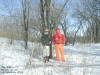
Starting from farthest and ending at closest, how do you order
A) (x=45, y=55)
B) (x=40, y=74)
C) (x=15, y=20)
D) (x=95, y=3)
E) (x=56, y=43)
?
(x=95, y=3) → (x=15, y=20) → (x=56, y=43) → (x=45, y=55) → (x=40, y=74)

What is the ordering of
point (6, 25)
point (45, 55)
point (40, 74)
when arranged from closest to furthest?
point (40, 74)
point (45, 55)
point (6, 25)

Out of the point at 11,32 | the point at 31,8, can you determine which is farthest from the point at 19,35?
the point at 31,8

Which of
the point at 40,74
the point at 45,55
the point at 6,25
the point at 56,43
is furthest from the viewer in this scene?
the point at 6,25

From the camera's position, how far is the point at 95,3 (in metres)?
25.1

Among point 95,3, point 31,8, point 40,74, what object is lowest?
point 40,74

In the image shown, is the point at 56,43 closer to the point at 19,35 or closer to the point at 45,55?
the point at 45,55

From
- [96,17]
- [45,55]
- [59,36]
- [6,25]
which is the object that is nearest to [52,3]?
[59,36]

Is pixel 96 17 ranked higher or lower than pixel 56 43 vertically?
higher

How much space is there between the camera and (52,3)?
502cm

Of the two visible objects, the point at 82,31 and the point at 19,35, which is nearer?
the point at 82,31

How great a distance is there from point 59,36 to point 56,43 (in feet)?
1.00

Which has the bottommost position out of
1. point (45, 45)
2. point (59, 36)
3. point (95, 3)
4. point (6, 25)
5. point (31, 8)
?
point (45, 45)

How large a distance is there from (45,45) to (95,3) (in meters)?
24.3

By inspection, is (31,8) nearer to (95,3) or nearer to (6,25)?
(6,25)
